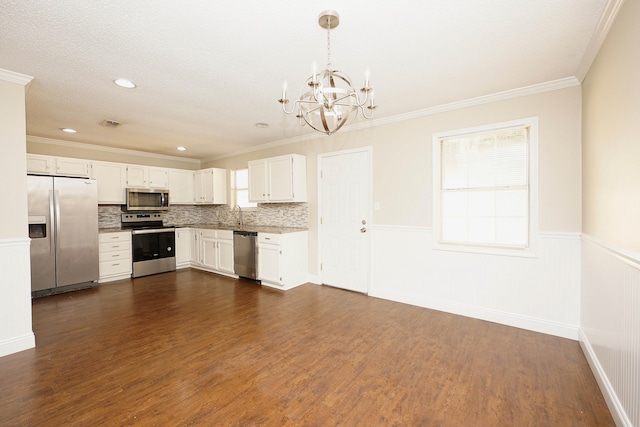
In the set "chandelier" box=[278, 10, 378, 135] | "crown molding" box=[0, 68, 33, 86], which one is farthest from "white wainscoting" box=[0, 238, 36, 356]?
"chandelier" box=[278, 10, 378, 135]

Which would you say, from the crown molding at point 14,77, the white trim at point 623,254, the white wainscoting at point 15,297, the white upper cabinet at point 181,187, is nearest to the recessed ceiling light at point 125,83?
the crown molding at point 14,77

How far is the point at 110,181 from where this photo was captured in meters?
5.00

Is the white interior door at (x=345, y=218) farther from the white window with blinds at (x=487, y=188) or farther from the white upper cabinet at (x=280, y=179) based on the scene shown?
the white window with blinds at (x=487, y=188)

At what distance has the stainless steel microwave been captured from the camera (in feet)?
17.1

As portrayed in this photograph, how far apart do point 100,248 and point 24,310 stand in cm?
235

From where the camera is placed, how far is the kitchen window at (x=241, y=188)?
571 cm

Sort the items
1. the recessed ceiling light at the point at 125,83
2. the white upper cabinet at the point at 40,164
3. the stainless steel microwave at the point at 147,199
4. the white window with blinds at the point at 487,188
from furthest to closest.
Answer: the stainless steel microwave at the point at 147,199 → the white upper cabinet at the point at 40,164 → the white window with blinds at the point at 487,188 → the recessed ceiling light at the point at 125,83

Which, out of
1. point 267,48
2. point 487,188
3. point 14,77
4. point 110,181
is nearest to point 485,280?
point 487,188

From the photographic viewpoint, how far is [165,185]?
5.77 metres

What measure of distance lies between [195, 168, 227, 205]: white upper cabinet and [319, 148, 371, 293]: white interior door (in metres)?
2.64

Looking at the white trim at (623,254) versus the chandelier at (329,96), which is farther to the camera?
the chandelier at (329,96)

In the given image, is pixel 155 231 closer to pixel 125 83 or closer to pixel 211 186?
pixel 211 186

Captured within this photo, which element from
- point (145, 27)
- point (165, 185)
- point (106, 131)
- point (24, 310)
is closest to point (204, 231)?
point (165, 185)

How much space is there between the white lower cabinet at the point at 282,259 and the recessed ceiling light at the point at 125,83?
8.25ft
